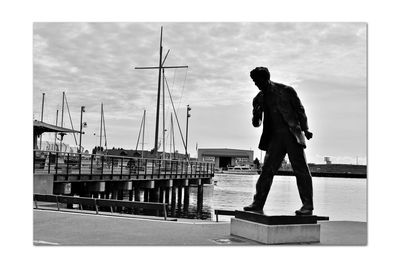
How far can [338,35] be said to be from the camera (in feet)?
40.9

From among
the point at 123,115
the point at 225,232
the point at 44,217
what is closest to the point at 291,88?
the point at 225,232

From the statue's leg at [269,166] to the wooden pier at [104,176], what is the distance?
13.9ft

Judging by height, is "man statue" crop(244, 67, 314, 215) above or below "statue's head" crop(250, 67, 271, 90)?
below

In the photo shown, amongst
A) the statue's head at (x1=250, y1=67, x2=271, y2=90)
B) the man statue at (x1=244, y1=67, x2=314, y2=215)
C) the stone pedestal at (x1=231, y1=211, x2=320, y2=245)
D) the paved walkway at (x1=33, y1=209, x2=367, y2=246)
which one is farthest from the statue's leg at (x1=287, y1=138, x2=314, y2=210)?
the statue's head at (x1=250, y1=67, x2=271, y2=90)

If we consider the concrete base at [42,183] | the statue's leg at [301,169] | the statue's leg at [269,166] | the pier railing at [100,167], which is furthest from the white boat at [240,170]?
the statue's leg at [301,169]

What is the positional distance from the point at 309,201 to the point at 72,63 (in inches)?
313

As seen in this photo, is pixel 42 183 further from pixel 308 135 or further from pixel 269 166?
pixel 308 135

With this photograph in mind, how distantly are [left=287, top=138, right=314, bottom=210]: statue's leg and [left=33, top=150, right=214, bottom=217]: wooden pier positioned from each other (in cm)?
475

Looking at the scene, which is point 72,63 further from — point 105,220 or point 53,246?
point 53,246

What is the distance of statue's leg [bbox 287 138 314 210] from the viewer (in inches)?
388

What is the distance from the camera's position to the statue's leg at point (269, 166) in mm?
9961

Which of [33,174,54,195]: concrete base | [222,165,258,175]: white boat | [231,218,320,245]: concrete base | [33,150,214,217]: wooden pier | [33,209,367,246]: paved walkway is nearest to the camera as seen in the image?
[231,218,320,245]: concrete base

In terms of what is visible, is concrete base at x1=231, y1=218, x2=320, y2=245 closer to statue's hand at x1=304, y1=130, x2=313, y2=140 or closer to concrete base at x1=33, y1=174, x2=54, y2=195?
statue's hand at x1=304, y1=130, x2=313, y2=140

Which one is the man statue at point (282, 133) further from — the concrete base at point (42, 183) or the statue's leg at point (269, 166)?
the concrete base at point (42, 183)
